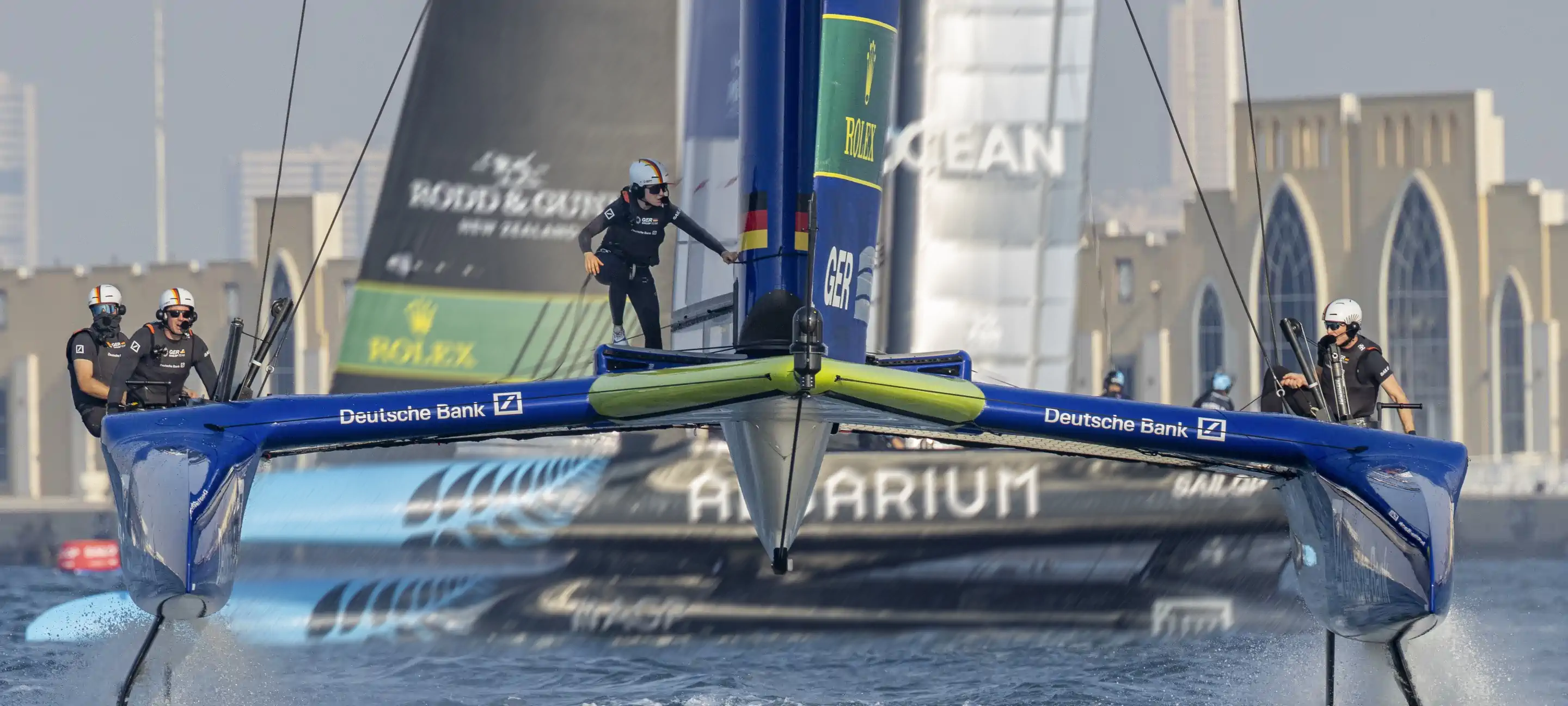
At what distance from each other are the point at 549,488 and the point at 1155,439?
639cm

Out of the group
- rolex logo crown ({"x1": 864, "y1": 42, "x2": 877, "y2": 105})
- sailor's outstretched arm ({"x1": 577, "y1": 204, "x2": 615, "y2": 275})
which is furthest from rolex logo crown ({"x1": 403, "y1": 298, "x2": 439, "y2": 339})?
rolex logo crown ({"x1": 864, "y1": 42, "x2": 877, "y2": 105})

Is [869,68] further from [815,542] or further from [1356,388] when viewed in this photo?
[815,542]

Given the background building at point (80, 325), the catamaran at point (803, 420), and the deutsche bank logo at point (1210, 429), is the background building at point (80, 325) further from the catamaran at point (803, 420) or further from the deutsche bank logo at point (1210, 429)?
the deutsche bank logo at point (1210, 429)

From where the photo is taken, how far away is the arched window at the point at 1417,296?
145 ft

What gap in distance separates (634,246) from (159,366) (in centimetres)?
227

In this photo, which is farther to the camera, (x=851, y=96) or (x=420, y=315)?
(x=420, y=315)

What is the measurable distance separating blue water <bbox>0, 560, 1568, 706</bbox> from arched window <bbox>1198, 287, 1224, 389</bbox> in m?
28.7

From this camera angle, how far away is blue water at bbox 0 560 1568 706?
10102 millimetres

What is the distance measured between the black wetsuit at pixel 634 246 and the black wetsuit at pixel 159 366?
1.83m

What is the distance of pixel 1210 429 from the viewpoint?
8906mm

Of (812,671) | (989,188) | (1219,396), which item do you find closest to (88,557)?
(989,188)

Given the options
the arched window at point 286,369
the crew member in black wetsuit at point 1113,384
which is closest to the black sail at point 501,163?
the crew member in black wetsuit at point 1113,384

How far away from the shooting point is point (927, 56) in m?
16.6

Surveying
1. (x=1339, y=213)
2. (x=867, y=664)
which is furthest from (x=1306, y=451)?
(x=1339, y=213)
